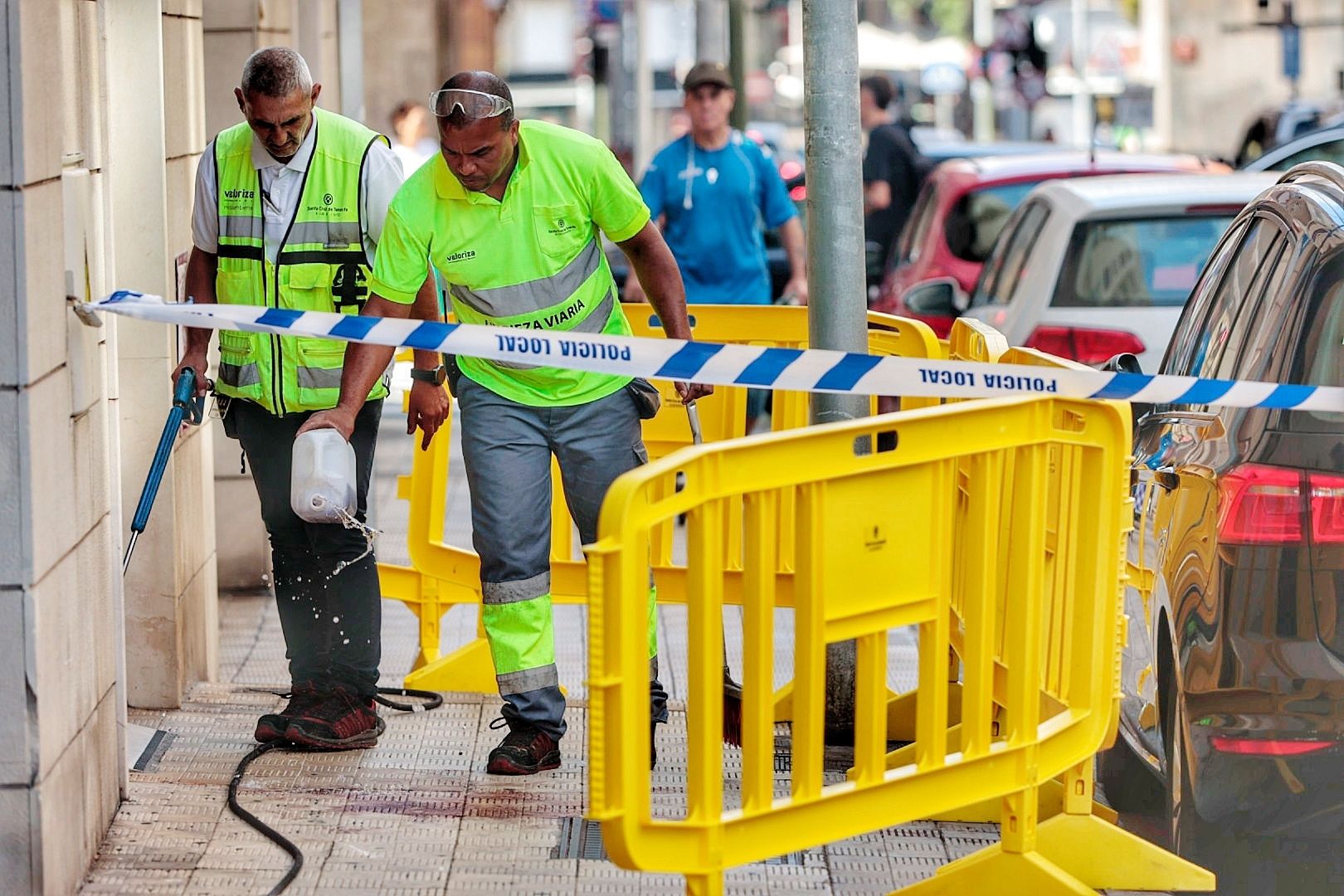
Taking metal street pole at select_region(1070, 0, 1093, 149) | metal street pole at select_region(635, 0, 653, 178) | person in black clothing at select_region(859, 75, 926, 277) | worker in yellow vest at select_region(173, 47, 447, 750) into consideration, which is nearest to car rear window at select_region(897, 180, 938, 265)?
person in black clothing at select_region(859, 75, 926, 277)

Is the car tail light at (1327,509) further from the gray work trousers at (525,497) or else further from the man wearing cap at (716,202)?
the man wearing cap at (716,202)

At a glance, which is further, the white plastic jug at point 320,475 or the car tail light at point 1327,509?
the white plastic jug at point 320,475

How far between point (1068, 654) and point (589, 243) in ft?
5.77

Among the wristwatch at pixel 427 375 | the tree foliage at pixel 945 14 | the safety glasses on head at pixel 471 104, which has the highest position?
the tree foliage at pixel 945 14

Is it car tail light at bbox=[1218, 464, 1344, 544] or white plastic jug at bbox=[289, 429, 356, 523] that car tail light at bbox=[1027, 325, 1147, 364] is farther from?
car tail light at bbox=[1218, 464, 1344, 544]

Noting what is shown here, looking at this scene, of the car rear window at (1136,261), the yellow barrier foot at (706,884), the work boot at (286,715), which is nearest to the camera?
the yellow barrier foot at (706,884)

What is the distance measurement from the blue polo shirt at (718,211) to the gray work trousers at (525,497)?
165 inches

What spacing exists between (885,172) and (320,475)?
976cm

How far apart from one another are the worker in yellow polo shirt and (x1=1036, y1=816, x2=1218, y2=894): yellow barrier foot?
3.83 feet

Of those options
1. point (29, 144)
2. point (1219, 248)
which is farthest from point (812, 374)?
point (29, 144)

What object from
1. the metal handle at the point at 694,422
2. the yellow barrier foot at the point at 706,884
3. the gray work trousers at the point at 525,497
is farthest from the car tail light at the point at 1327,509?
the metal handle at the point at 694,422

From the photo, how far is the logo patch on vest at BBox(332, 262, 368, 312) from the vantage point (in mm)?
5828

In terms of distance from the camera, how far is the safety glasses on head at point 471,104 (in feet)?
17.4

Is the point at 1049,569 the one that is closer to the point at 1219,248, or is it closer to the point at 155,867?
the point at 1219,248
